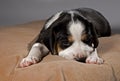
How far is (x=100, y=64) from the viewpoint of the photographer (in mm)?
2494

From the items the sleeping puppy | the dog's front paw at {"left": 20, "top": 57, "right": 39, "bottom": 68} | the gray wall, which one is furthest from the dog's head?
the gray wall

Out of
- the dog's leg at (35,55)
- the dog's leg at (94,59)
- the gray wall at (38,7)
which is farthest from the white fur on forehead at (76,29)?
the gray wall at (38,7)

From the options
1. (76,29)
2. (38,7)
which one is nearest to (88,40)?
(76,29)

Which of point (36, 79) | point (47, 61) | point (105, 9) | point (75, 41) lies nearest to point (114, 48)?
point (75, 41)

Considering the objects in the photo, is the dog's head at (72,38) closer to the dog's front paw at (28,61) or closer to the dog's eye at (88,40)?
the dog's eye at (88,40)

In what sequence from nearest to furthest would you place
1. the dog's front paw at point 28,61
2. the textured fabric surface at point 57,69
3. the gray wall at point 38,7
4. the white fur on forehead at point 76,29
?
the textured fabric surface at point 57,69 → the dog's front paw at point 28,61 → the white fur on forehead at point 76,29 → the gray wall at point 38,7

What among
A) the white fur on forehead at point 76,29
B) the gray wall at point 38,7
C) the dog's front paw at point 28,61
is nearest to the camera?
the dog's front paw at point 28,61

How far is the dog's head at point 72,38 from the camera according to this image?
8.44 ft

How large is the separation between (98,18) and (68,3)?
116 cm

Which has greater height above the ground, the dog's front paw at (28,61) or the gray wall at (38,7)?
the gray wall at (38,7)

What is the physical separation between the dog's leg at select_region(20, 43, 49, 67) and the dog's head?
7cm

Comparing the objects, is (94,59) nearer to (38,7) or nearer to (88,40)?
(88,40)

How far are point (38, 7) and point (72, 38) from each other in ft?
6.70

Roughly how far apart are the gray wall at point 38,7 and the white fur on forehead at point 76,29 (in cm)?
185
